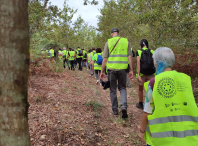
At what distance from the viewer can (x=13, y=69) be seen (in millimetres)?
1263

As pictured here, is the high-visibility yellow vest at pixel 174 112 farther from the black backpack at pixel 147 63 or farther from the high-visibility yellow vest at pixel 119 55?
the black backpack at pixel 147 63

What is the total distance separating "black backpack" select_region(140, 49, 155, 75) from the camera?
4.44m

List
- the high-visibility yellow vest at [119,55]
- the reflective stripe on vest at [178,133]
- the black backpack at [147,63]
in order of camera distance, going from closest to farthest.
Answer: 1. the reflective stripe on vest at [178,133]
2. the high-visibility yellow vest at [119,55]
3. the black backpack at [147,63]

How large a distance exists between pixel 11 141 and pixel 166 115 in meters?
1.49

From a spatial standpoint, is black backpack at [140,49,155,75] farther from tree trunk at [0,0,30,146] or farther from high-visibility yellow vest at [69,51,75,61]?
high-visibility yellow vest at [69,51,75,61]

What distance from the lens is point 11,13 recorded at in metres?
1.23

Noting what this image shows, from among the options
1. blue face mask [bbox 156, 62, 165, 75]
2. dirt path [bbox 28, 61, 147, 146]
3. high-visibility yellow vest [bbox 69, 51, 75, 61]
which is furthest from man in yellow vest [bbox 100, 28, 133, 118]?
high-visibility yellow vest [bbox 69, 51, 75, 61]

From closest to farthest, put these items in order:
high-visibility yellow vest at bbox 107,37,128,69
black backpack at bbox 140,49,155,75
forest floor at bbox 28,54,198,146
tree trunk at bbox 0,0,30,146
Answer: tree trunk at bbox 0,0,30,146, forest floor at bbox 28,54,198,146, high-visibility yellow vest at bbox 107,37,128,69, black backpack at bbox 140,49,155,75

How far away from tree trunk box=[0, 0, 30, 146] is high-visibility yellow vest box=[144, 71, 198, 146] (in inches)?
52.3

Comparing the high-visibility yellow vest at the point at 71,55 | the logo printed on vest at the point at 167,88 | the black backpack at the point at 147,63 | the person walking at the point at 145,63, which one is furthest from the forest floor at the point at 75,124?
the high-visibility yellow vest at the point at 71,55

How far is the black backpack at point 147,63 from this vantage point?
4.44m

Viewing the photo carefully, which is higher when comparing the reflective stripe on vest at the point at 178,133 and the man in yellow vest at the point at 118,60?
the man in yellow vest at the point at 118,60

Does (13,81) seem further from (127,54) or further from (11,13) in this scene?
(127,54)

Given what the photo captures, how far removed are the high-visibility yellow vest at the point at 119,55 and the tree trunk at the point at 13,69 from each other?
3.12 meters
